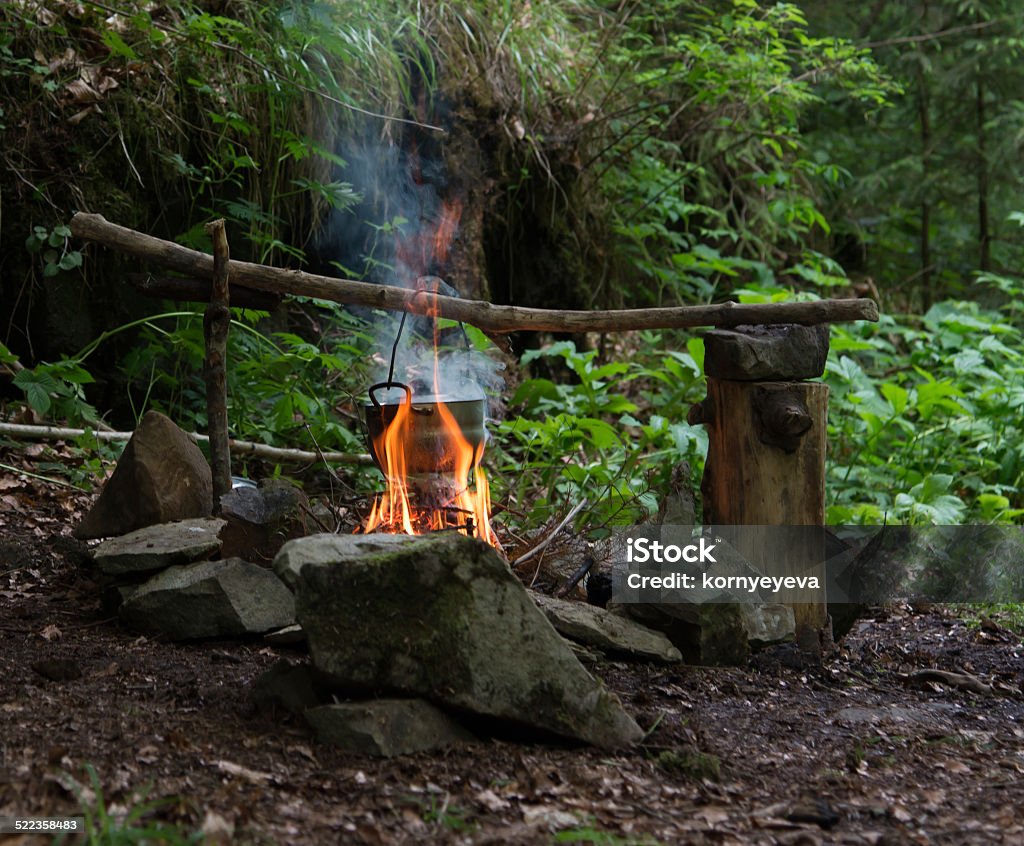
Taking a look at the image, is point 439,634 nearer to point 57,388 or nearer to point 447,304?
point 447,304

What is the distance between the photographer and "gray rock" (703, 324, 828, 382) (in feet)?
12.5

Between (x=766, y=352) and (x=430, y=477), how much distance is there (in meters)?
1.37

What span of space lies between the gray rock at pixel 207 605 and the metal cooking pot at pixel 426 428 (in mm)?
699

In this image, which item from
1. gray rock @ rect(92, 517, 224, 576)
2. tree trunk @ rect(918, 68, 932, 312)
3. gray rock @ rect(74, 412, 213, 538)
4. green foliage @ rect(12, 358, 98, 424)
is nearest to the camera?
gray rock @ rect(92, 517, 224, 576)

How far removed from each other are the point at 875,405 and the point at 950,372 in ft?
5.81

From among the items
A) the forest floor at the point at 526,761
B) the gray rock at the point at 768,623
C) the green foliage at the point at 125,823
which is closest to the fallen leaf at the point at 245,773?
the forest floor at the point at 526,761

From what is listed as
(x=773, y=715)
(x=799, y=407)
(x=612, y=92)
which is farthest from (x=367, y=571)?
(x=612, y=92)

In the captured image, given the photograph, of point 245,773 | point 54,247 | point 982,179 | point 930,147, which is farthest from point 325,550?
point 982,179

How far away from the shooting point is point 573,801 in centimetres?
243

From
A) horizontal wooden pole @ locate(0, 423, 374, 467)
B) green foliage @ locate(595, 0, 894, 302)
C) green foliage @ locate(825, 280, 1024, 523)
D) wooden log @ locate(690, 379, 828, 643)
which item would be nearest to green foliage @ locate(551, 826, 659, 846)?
wooden log @ locate(690, 379, 828, 643)

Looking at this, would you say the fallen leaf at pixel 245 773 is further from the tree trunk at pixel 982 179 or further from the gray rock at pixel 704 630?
the tree trunk at pixel 982 179

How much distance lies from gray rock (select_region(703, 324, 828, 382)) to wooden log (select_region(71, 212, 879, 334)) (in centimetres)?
5

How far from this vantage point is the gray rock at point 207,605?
350cm

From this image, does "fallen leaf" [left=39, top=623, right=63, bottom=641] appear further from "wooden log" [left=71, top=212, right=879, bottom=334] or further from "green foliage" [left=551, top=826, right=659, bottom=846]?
"green foliage" [left=551, top=826, right=659, bottom=846]
